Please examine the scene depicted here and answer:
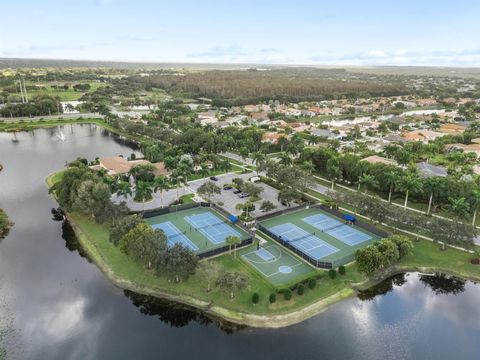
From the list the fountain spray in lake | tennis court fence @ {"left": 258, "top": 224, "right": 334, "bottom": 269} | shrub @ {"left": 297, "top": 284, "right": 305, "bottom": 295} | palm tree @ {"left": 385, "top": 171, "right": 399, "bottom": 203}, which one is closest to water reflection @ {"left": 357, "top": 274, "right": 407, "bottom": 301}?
tennis court fence @ {"left": 258, "top": 224, "right": 334, "bottom": 269}

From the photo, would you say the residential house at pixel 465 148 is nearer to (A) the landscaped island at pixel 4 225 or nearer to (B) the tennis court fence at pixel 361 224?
(B) the tennis court fence at pixel 361 224

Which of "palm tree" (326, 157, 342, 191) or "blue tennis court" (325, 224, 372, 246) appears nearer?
"blue tennis court" (325, 224, 372, 246)

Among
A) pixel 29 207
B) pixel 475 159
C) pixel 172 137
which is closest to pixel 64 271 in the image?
pixel 29 207

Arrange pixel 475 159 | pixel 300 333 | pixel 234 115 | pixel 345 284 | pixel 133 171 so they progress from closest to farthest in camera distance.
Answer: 1. pixel 300 333
2. pixel 345 284
3. pixel 133 171
4. pixel 475 159
5. pixel 234 115

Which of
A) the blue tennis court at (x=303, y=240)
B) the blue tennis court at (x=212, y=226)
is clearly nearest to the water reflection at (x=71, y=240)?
the blue tennis court at (x=212, y=226)

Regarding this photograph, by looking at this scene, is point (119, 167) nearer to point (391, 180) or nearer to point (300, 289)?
point (300, 289)

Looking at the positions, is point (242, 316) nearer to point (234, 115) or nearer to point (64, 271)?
point (64, 271)

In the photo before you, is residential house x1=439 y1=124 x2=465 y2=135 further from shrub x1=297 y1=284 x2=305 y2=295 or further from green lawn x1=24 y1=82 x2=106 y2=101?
green lawn x1=24 y1=82 x2=106 y2=101
